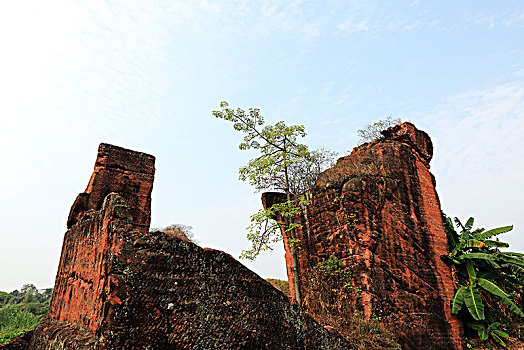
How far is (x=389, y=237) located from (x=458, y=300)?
2.70m

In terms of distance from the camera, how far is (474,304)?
9.06 m

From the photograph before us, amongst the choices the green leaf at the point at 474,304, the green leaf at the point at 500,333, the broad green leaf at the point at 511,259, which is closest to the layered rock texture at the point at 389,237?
the green leaf at the point at 474,304

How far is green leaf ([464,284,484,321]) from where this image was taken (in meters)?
8.96

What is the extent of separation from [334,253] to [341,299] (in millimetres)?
1164

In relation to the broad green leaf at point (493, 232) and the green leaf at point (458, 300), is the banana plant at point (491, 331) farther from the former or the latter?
the broad green leaf at point (493, 232)

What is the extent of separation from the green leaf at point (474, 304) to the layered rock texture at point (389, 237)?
50 cm

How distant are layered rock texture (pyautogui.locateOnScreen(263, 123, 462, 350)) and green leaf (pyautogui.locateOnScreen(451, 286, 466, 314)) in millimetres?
178

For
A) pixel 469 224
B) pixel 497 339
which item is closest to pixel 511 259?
pixel 469 224

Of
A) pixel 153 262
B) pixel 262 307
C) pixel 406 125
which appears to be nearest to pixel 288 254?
pixel 406 125

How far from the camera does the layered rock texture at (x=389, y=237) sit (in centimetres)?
805

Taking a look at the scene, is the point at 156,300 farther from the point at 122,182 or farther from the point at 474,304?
the point at 474,304

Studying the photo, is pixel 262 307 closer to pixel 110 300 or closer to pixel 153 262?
pixel 153 262

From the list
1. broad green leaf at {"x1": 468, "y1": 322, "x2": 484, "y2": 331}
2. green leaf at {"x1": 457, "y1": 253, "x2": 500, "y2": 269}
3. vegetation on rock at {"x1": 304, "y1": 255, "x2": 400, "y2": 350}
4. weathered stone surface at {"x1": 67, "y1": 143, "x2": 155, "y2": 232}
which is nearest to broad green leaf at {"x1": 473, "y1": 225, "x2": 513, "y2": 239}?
green leaf at {"x1": 457, "y1": 253, "x2": 500, "y2": 269}

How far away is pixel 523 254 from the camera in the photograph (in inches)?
448
